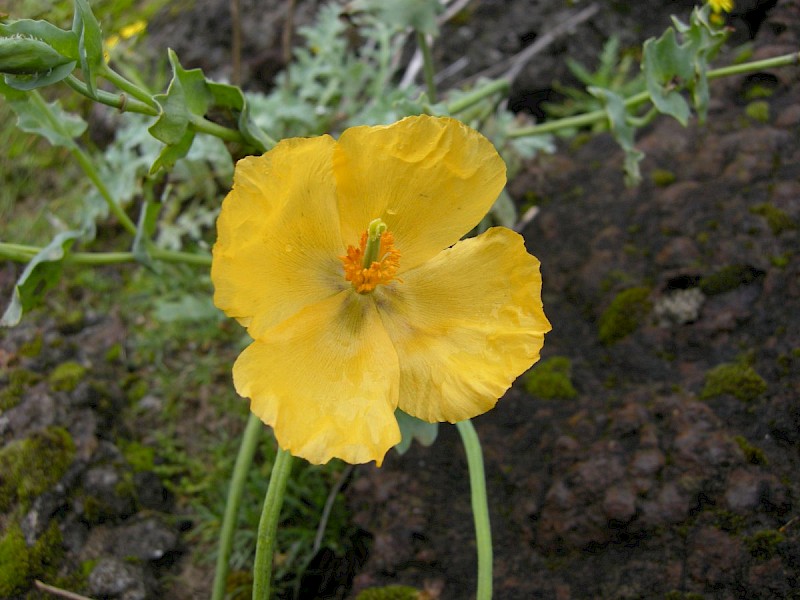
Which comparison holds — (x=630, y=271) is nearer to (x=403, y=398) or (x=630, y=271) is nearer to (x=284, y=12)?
(x=403, y=398)

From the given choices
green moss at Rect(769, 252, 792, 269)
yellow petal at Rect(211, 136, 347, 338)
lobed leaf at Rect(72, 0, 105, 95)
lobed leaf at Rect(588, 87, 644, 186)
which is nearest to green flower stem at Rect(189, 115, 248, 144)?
lobed leaf at Rect(72, 0, 105, 95)

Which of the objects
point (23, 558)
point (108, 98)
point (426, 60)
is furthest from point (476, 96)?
point (23, 558)

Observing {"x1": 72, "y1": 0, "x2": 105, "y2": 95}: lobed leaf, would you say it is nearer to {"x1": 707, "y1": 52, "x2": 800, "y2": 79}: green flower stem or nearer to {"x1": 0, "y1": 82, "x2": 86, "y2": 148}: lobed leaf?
{"x1": 0, "y1": 82, "x2": 86, "y2": 148}: lobed leaf

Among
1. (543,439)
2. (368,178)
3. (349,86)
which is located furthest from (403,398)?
(349,86)

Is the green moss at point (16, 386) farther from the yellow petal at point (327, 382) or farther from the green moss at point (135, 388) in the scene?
the yellow petal at point (327, 382)

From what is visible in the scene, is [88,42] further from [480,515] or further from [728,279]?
[728,279]

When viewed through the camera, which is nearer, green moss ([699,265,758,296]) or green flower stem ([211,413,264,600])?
green flower stem ([211,413,264,600])
